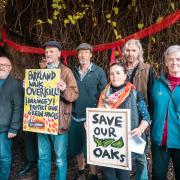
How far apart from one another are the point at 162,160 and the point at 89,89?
4.36ft

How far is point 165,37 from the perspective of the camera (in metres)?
5.39

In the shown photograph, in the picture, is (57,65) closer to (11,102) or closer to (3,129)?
(11,102)

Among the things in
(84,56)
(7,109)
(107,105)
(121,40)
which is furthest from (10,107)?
(121,40)

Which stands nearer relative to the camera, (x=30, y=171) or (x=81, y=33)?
(x=30, y=171)

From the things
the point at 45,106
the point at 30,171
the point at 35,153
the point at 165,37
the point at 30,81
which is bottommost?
the point at 30,171

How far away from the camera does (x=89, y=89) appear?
4.04 m

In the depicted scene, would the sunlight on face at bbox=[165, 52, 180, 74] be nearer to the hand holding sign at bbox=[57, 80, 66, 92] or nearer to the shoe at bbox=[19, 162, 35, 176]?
the hand holding sign at bbox=[57, 80, 66, 92]

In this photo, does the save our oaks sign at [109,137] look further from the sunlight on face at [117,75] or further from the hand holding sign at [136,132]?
the sunlight on face at [117,75]

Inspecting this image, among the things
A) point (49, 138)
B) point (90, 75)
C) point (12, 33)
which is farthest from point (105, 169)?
point (12, 33)

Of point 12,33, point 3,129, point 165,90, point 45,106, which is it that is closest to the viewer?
point 165,90

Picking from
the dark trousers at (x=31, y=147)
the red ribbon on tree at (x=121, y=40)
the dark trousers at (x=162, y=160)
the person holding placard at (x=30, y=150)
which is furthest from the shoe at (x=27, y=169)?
the dark trousers at (x=162, y=160)

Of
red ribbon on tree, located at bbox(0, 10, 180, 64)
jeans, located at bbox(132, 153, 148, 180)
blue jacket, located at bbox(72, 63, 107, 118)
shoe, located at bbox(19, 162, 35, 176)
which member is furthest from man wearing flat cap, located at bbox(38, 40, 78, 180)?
red ribbon on tree, located at bbox(0, 10, 180, 64)

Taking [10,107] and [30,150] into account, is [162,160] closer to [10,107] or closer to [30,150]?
[10,107]

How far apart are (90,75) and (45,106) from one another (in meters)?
0.71
